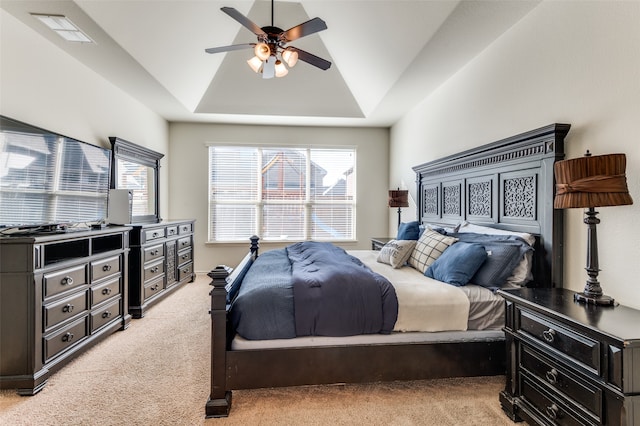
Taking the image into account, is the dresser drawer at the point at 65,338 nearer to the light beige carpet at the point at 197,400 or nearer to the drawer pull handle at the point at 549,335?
the light beige carpet at the point at 197,400

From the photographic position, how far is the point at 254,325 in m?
1.93

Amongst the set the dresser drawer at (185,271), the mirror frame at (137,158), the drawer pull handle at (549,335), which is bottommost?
the dresser drawer at (185,271)

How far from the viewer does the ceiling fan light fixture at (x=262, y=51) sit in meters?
2.46

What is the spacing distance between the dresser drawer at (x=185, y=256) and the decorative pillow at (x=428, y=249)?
3.29 meters

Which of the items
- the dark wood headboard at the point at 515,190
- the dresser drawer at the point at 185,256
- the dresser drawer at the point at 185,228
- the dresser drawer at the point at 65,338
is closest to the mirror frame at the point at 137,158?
the dresser drawer at the point at 185,228

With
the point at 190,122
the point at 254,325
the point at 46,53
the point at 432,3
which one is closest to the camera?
the point at 254,325

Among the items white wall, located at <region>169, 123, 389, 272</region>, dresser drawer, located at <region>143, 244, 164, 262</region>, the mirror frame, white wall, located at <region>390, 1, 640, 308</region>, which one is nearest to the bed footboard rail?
dresser drawer, located at <region>143, 244, 164, 262</region>

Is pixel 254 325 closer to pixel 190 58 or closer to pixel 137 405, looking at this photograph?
pixel 137 405

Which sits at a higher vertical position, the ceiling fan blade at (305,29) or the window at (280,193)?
the ceiling fan blade at (305,29)

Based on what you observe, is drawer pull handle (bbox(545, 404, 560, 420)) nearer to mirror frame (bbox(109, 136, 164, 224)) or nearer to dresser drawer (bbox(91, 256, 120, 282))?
dresser drawer (bbox(91, 256, 120, 282))

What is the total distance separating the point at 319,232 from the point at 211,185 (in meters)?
2.11

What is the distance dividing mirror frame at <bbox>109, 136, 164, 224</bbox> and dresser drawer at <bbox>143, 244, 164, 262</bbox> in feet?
1.64

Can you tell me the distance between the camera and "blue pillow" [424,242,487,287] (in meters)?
2.28

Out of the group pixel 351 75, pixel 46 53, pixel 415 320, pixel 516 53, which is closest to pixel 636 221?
pixel 415 320
